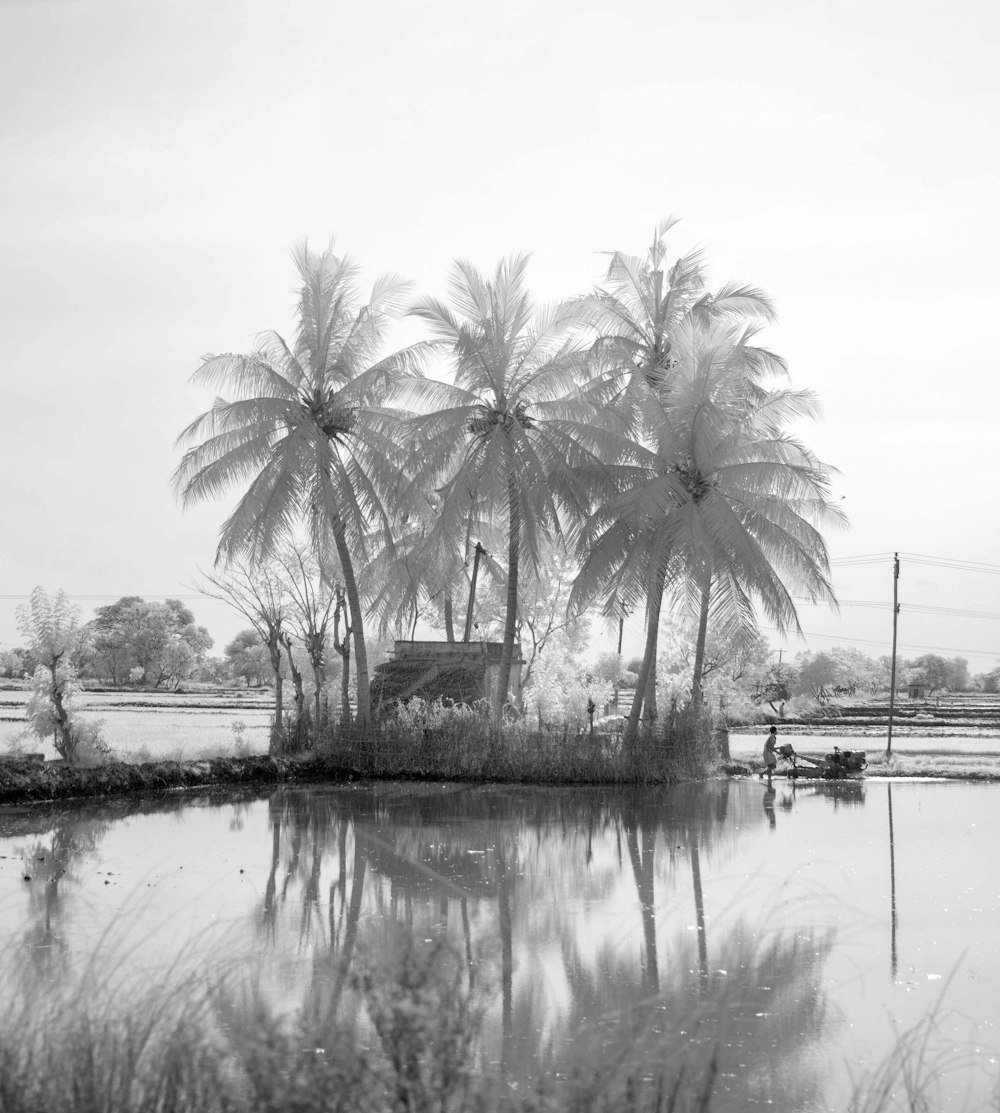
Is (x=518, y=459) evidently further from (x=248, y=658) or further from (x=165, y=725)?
(x=248, y=658)

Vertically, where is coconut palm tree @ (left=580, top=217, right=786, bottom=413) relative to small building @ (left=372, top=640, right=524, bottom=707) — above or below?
above

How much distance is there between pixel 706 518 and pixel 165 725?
17.2 meters

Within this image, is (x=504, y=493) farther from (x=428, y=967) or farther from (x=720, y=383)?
(x=428, y=967)

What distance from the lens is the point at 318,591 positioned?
27000 mm

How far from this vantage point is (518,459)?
21.4 m

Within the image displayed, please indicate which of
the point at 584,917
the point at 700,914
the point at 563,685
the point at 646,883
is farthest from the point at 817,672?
the point at 584,917

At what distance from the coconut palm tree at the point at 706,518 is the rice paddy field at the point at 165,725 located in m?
7.77

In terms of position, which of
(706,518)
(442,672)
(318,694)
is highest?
(706,518)

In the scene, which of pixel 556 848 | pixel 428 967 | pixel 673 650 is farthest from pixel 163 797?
pixel 673 650

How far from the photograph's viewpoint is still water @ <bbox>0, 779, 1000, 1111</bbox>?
20.6ft

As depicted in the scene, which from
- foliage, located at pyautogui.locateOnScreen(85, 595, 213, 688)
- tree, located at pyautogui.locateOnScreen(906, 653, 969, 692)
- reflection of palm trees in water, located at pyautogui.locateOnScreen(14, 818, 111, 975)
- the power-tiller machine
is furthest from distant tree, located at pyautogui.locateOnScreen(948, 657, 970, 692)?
reflection of palm trees in water, located at pyautogui.locateOnScreen(14, 818, 111, 975)

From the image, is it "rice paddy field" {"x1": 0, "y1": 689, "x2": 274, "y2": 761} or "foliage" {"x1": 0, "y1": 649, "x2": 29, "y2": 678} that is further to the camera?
"foliage" {"x1": 0, "y1": 649, "x2": 29, "y2": 678}

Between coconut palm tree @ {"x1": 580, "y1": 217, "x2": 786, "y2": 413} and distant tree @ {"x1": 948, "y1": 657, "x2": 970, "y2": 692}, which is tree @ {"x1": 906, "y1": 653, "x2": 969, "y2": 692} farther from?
coconut palm tree @ {"x1": 580, "y1": 217, "x2": 786, "y2": 413}

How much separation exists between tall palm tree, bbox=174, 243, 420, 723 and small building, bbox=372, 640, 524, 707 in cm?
264
